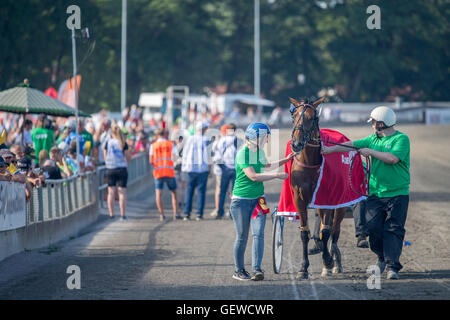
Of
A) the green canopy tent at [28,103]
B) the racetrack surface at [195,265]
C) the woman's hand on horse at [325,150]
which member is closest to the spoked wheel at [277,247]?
the racetrack surface at [195,265]

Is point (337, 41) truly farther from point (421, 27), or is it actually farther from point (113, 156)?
point (113, 156)

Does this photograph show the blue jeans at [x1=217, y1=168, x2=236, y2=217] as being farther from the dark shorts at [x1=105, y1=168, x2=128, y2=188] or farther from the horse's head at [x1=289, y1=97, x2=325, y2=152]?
the horse's head at [x1=289, y1=97, x2=325, y2=152]

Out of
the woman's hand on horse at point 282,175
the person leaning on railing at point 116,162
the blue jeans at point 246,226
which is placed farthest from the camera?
the person leaning on railing at point 116,162

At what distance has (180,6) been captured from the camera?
2758 inches

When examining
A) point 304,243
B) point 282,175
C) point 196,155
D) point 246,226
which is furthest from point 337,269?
point 196,155

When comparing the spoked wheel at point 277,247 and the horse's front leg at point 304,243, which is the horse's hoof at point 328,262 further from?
the spoked wheel at point 277,247

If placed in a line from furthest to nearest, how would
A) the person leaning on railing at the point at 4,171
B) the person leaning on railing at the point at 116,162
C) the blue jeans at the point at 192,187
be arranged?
the blue jeans at the point at 192,187 < the person leaning on railing at the point at 116,162 < the person leaning on railing at the point at 4,171

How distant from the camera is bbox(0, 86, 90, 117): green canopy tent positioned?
14930 millimetres

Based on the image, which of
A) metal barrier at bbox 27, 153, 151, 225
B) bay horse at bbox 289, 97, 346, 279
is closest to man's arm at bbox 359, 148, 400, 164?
bay horse at bbox 289, 97, 346, 279

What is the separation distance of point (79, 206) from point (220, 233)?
10.1 feet

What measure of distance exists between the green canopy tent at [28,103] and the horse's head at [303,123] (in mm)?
7132

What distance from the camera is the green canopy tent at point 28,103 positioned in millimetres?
14930
